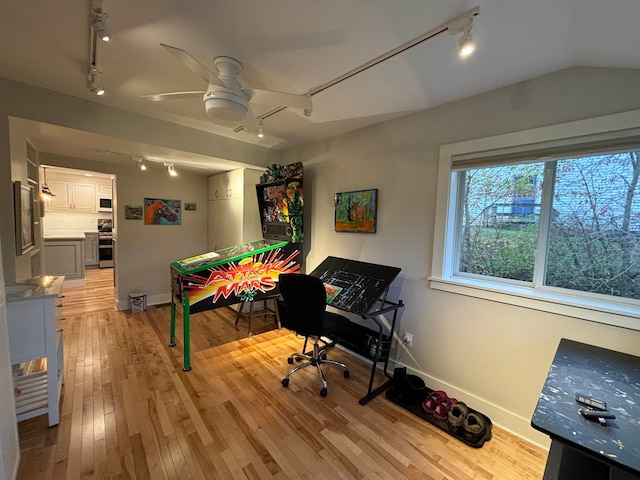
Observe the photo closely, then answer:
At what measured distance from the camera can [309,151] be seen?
3.46 meters

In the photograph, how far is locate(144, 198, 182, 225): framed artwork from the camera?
13.9 feet

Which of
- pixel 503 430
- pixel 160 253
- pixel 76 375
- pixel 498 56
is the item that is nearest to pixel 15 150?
pixel 76 375

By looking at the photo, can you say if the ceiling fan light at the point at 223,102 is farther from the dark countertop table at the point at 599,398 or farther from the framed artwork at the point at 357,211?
the dark countertop table at the point at 599,398

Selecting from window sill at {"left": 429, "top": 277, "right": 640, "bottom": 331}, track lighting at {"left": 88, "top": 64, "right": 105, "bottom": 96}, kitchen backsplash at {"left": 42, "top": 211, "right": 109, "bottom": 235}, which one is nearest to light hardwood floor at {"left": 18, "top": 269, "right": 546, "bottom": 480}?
window sill at {"left": 429, "top": 277, "right": 640, "bottom": 331}

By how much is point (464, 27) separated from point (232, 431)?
2768mm

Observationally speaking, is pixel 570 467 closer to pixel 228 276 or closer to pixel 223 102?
pixel 223 102

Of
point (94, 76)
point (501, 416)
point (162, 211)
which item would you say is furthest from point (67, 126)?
point (501, 416)

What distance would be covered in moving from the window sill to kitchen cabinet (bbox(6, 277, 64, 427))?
291 cm

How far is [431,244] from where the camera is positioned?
2.32 m

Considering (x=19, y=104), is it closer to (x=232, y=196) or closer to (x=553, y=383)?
(x=232, y=196)

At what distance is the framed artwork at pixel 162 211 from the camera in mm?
4227

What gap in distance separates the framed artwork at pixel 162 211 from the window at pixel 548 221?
4.18 m

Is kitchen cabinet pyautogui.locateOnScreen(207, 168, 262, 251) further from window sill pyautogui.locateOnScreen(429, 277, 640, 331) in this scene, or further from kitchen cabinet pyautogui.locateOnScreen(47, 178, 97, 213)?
kitchen cabinet pyautogui.locateOnScreen(47, 178, 97, 213)

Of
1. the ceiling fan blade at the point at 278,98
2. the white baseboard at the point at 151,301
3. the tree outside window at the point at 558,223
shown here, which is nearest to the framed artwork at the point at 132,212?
the white baseboard at the point at 151,301
